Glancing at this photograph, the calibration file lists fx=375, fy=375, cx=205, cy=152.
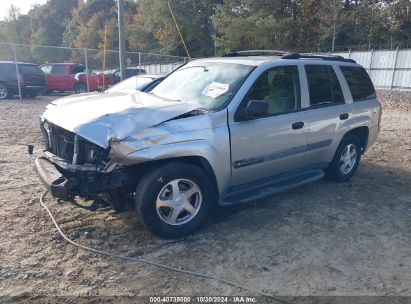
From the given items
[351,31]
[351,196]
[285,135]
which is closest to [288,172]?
[285,135]

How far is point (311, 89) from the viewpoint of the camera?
4988 mm

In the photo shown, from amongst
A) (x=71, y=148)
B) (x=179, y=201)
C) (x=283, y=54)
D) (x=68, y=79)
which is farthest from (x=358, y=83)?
(x=68, y=79)

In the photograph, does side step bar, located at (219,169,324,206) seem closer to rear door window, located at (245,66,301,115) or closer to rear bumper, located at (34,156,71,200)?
rear door window, located at (245,66,301,115)

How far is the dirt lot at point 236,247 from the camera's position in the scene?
10.5 feet

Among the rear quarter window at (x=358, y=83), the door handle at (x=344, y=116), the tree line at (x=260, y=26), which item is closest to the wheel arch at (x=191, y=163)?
the door handle at (x=344, y=116)

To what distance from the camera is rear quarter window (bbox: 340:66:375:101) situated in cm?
569

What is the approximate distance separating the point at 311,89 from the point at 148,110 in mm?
2352

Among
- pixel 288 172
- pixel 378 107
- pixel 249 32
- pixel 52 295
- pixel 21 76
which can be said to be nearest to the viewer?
pixel 52 295

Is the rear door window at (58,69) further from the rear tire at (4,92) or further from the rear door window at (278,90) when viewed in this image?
the rear door window at (278,90)

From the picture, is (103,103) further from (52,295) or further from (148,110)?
(52,295)

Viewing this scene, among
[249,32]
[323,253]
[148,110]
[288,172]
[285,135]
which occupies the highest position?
[249,32]

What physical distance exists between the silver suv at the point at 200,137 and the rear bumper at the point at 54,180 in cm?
1

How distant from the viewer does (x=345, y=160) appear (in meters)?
5.87

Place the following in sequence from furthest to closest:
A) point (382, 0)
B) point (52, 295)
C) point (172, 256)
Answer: point (382, 0) → point (172, 256) → point (52, 295)
